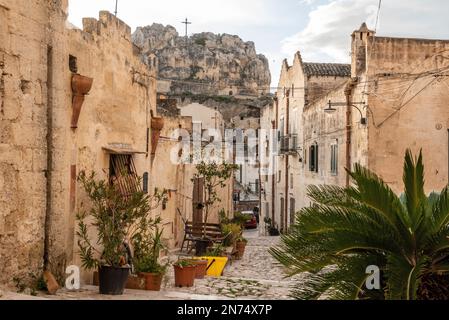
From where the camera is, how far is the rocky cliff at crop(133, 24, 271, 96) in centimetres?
7494

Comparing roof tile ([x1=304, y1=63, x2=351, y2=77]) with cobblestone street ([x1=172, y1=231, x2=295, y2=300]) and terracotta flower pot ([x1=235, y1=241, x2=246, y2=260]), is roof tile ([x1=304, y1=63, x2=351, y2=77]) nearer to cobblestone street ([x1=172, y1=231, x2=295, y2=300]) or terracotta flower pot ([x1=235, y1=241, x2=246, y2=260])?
terracotta flower pot ([x1=235, y1=241, x2=246, y2=260])

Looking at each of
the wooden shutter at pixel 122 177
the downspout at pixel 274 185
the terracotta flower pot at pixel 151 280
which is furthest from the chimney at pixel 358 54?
the downspout at pixel 274 185

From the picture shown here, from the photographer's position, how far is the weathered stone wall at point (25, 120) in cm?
645

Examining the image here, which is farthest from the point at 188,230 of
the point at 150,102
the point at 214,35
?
the point at 214,35

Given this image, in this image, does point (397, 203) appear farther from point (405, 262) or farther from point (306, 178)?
point (306, 178)

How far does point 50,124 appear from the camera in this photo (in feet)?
24.0

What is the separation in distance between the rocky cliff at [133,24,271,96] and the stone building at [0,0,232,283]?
60999 millimetres

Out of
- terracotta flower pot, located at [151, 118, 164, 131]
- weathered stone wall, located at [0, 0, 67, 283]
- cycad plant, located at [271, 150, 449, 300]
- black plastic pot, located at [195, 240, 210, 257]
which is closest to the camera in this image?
cycad plant, located at [271, 150, 449, 300]

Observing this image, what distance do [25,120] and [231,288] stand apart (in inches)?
205

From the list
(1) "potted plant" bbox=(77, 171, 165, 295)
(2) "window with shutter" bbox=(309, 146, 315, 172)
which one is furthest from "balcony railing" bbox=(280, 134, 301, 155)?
(1) "potted plant" bbox=(77, 171, 165, 295)
